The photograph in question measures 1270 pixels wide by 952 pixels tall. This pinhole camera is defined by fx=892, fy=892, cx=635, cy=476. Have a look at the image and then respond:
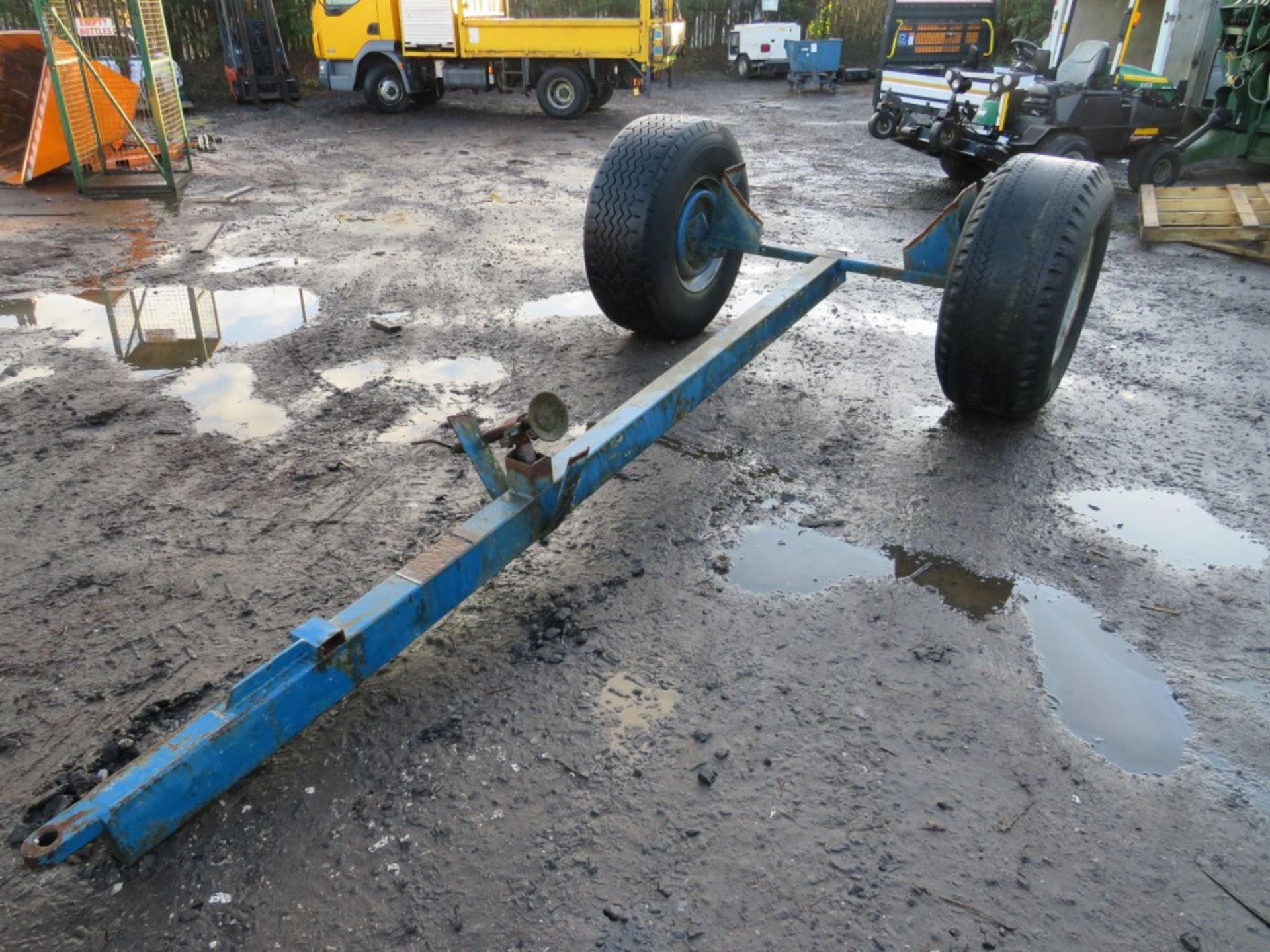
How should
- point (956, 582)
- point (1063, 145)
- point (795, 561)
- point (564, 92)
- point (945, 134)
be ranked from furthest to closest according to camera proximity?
point (564, 92)
point (945, 134)
point (1063, 145)
point (795, 561)
point (956, 582)

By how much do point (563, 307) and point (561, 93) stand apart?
10.3 m

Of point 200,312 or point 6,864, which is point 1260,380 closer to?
point 6,864

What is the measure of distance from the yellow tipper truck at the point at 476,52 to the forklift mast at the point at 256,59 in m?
1.40

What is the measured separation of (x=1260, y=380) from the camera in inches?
183

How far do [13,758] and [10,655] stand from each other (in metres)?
0.47

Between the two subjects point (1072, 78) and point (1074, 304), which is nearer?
point (1074, 304)

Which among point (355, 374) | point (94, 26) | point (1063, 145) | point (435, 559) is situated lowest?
point (355, 374)

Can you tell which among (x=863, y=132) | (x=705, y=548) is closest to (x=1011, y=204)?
(x=705, y=548)

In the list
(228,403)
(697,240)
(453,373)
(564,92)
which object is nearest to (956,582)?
(697,240)

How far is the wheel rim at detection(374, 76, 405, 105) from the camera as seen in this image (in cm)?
1468

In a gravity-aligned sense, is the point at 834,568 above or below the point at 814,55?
below

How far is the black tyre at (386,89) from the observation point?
1462cm

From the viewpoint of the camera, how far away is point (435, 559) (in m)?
2.35

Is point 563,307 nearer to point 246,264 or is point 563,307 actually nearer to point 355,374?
point 355,374
